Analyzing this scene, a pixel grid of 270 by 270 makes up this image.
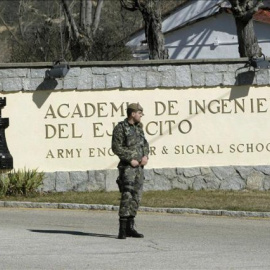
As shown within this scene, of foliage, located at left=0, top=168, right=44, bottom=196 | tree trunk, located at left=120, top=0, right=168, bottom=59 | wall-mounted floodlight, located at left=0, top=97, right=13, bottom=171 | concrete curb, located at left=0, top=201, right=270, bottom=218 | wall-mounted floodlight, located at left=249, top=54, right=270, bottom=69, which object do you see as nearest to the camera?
concrete curb, located at left=0, top=201, right=270, bottom=218

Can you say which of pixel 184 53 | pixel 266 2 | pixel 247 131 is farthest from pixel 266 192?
pixel 266 2

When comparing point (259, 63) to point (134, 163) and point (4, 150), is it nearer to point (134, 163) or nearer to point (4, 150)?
point (4, 150)

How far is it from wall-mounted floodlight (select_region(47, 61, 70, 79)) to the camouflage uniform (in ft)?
21.5

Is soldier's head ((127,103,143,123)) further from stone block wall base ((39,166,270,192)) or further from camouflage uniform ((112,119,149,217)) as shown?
stone block wall base ((39,166,270,192))

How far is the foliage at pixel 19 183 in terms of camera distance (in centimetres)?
1936

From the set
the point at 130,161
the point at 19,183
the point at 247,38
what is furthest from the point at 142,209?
the point at 247,38

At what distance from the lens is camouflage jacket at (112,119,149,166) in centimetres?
1345

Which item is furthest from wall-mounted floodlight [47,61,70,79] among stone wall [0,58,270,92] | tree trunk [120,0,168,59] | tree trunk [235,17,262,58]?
tree trunk [235,17,262,58]

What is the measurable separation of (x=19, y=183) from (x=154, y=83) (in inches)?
134

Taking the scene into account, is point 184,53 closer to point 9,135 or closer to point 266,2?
point 266,2

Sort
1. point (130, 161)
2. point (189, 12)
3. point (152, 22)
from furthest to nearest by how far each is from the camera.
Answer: point (189, 12) → point (152, 22) → point (130, 161)

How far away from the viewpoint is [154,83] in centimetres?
2038

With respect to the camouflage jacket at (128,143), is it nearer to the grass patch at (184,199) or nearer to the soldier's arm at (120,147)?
the soldier's arm at (120,147)

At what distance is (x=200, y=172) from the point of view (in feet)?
67.5
